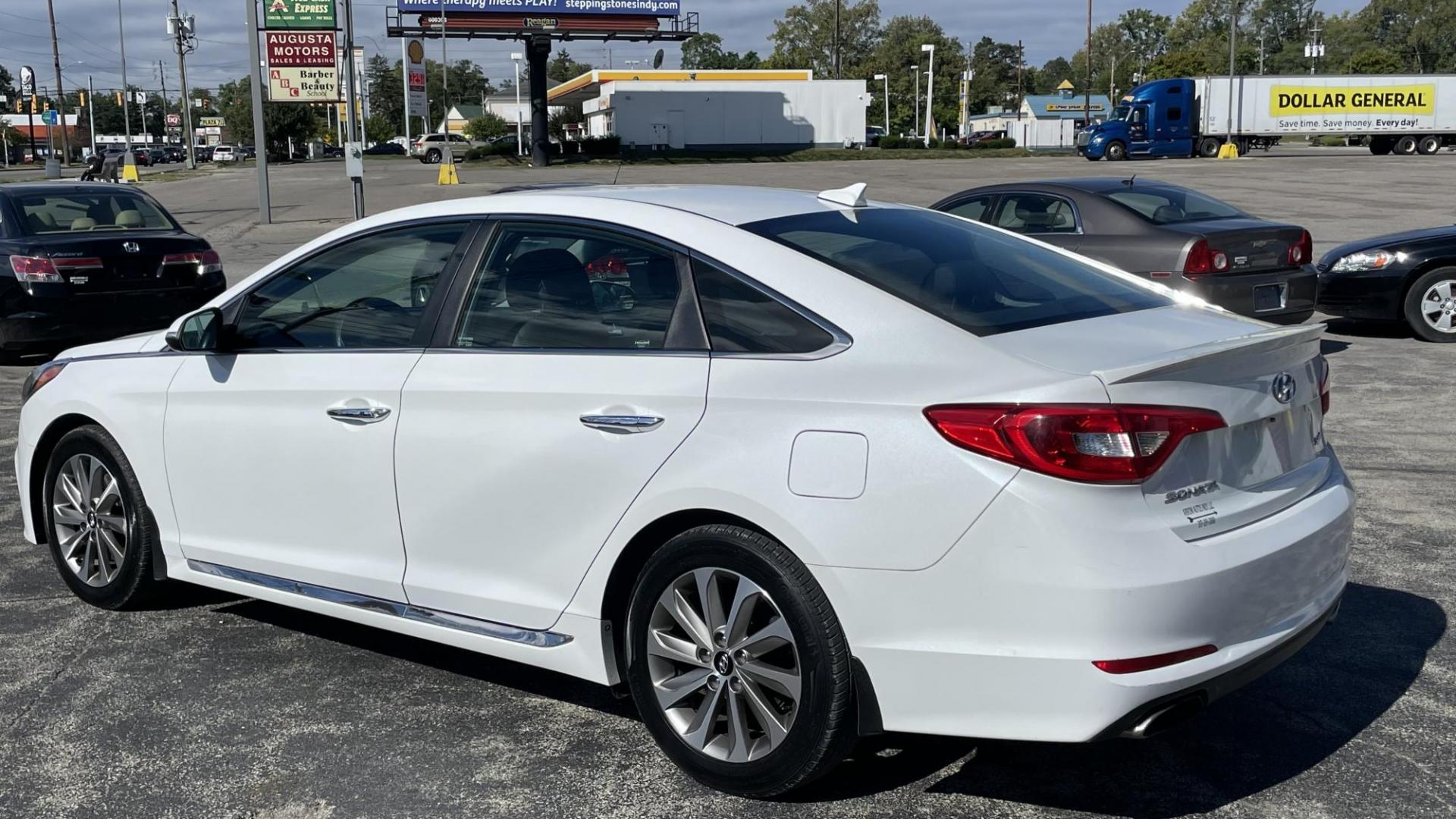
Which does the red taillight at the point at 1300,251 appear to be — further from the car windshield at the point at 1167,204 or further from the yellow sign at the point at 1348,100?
the yellow sign at the point at 1348,100

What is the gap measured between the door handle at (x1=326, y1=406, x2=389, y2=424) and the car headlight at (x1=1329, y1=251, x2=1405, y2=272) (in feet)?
33.8

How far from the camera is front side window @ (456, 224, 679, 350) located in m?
3.80

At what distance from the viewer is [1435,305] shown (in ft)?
38.6

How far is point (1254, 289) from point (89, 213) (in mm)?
9656

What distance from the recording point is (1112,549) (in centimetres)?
301

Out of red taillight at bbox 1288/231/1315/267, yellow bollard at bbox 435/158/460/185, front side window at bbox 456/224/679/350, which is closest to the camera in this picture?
front side window at bbox 456/224/679/350

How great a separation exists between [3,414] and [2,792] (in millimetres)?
6611

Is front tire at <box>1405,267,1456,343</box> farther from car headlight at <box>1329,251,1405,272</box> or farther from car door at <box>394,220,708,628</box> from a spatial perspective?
car door at <box>394,220,708,628</box>

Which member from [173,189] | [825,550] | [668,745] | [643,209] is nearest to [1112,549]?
[825,550]

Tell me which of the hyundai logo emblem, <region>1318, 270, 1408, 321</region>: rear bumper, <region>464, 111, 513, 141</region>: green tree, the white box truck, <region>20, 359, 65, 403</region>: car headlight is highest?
<region>464, 111, 513, 141</region>: green tree

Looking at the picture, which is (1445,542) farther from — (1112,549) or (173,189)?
(173,189)

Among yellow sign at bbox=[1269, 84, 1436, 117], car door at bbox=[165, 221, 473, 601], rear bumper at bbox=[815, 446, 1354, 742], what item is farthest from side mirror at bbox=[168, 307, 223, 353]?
yellow sign at bbox=[1269, 84, 1436, 117]

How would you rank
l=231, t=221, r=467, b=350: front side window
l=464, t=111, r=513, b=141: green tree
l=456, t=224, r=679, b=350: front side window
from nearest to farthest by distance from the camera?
l=456, t=224, r=679, b=350: front side window < l=231, t=221, r=467, b=350: front side window < l=464, t=111, r=513, b=141: green tree

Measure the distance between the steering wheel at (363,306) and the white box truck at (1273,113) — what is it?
5514cm
